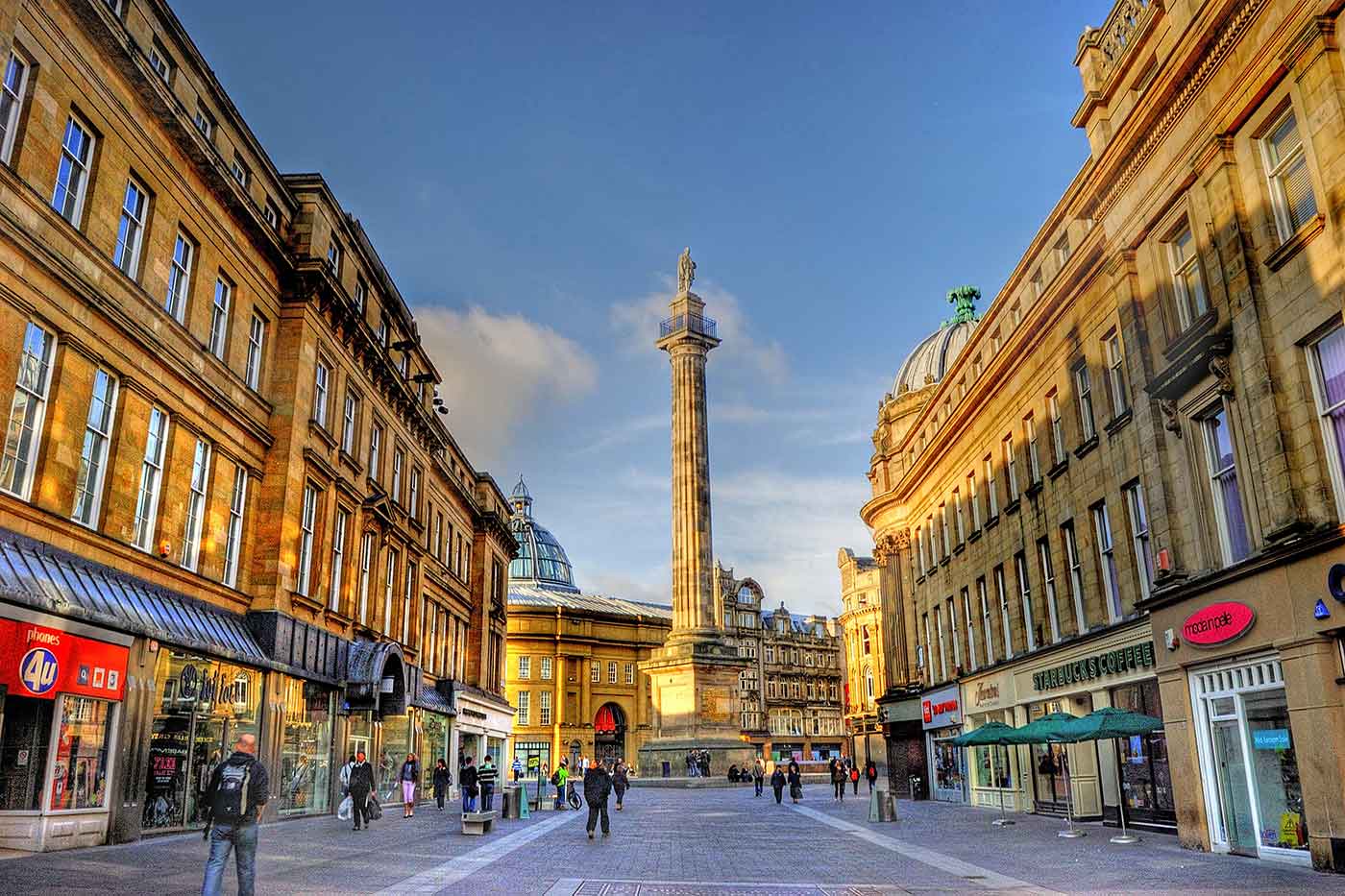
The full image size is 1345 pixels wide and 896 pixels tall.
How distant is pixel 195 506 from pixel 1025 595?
23.8 m

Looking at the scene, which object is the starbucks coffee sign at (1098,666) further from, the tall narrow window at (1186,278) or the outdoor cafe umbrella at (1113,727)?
the tall narrow window at (1186,278)

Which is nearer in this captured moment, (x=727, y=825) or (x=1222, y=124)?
(x=1222, y=124)

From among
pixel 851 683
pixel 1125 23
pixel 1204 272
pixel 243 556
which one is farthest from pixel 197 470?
pixel 851 683

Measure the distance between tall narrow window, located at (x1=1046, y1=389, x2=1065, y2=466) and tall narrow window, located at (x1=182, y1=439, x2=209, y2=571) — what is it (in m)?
22.3

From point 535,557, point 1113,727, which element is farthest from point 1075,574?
point 535,557

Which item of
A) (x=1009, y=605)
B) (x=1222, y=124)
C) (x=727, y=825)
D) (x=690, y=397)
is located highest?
(x=690, y=397)

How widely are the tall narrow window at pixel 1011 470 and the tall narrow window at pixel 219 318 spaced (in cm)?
2333

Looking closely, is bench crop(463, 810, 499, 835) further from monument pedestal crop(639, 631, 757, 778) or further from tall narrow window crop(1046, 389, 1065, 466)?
monument pedestal crop(639, 631, 757, 778)

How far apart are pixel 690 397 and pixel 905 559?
2224 cm

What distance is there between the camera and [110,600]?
1781 cm

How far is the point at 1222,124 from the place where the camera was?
53.5 feet

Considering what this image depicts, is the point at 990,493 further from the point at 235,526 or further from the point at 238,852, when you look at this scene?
the point at 238,852

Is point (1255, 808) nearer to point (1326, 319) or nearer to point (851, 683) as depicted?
point (1326, 319)

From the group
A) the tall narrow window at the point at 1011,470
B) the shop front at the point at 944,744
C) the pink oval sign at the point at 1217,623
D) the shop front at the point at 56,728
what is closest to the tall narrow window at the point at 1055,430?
the tall narrow window at the point at 1011,470
